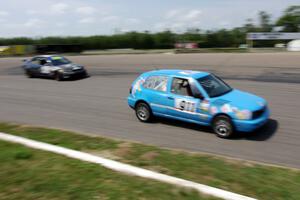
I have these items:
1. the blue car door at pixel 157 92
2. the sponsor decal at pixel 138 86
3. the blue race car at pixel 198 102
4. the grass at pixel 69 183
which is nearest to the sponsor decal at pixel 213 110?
the blue race car at pixel 198 102

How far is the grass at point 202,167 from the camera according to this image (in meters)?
4.80

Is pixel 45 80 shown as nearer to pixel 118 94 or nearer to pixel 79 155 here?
pixel 118 94

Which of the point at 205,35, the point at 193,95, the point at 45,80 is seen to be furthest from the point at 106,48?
the point at 193,95

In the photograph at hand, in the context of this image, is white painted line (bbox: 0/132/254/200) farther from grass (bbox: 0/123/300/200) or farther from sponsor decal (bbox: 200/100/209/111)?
sponsor decal (bbox: 200/100/209/111)

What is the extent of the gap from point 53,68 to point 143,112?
10.9 meters

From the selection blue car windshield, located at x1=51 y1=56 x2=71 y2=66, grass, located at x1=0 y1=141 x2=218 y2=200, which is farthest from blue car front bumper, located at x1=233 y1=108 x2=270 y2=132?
blue car windshield, located at x1=51 y1=56 x2=71 y2=66

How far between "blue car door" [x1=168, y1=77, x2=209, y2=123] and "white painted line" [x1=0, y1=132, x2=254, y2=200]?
2.98 m

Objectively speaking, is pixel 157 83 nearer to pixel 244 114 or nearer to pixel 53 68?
pixel 244 114

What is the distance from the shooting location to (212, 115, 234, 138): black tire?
24.3 feet

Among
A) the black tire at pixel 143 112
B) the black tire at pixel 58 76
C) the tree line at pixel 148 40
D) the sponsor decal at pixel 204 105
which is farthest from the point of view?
the tree line at pixel 148 40

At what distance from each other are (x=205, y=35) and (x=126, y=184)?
70789mm

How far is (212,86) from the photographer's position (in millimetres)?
8164

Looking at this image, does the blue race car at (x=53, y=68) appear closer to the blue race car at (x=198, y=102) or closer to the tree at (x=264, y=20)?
the blue race car at (x=198, y=102)

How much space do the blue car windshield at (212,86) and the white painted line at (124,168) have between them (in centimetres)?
339
